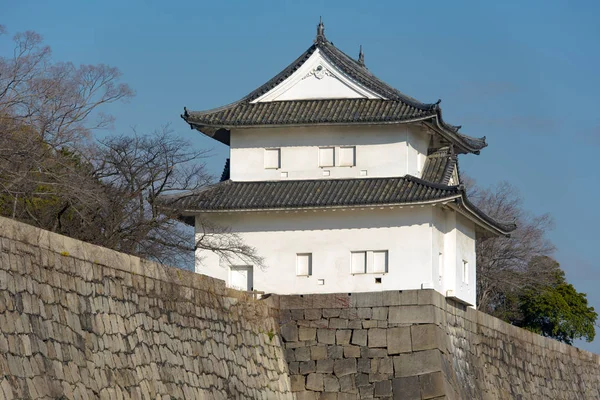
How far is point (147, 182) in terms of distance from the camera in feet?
73.1

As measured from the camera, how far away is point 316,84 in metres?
24.2

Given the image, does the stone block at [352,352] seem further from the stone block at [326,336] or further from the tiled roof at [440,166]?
the tiled roof at [440,166]

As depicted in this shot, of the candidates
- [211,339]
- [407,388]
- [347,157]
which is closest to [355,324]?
[407,388]

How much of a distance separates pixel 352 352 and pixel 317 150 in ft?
14.8

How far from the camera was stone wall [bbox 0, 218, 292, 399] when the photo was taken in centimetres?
1191

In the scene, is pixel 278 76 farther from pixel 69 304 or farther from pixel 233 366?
pixel 69 304

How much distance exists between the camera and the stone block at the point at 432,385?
68.4ft

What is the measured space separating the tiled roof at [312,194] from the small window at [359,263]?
110 centimetres

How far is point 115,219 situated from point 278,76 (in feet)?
17.2

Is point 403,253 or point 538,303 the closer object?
point 403,253

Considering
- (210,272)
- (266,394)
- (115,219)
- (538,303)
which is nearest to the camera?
(266,394)

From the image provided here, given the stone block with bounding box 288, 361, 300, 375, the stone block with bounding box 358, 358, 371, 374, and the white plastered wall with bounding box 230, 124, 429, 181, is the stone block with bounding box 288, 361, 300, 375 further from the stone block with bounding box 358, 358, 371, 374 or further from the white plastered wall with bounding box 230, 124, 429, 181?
the white plastered wall with bounding box 230, 124, 429, 181

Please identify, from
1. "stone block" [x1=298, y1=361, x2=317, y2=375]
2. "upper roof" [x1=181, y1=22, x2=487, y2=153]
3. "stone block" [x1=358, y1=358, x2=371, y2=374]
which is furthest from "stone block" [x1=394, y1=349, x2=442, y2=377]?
"upper roof" [x1=181, y1=22, x2=487, y2=153]

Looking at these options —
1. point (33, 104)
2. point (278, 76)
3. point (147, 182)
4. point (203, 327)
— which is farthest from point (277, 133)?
point (203, 327)
